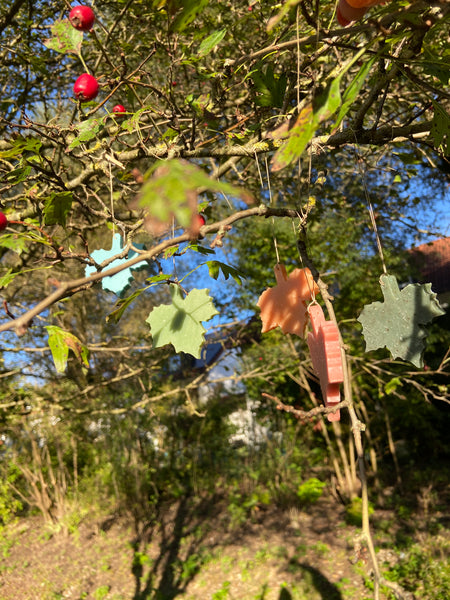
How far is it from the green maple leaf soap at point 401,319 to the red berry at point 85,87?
0.98 m

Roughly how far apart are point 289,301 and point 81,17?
911mm

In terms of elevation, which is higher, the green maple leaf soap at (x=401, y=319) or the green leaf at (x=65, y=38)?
the green leaf at (x=65, y=38)

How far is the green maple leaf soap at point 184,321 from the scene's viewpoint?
37.7 inches

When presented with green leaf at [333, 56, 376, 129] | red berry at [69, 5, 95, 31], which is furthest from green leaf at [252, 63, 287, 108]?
green leaf at [333, 56, 376, 129]

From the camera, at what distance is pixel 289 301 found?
1.05 metres

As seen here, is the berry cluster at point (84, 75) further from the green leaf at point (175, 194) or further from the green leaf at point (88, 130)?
the green leaf at point (175, 194)

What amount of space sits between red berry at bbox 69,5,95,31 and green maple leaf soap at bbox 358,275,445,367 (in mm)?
1004

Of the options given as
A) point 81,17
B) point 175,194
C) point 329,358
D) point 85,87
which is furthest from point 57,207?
point 175,194

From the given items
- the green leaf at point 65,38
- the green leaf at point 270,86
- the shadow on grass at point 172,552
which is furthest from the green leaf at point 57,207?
the shadow on grass at point 172,552

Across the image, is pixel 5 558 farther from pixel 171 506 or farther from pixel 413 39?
pixel 413 39

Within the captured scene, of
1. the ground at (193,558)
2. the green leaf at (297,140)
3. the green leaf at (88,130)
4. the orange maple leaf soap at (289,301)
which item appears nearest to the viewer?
the green leaf at (297,140)

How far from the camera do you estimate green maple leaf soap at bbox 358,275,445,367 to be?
0.90 meters

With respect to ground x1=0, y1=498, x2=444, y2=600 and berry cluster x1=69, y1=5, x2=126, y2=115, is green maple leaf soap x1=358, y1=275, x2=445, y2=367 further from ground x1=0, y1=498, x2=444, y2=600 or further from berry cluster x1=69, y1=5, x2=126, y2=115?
ground x1=0, y1=498, x2=444, y2=600

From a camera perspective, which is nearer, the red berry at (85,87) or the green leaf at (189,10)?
the green leaf at (189,10)
